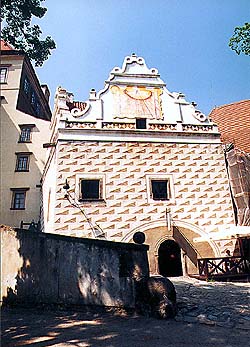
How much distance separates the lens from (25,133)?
1958 centimetres

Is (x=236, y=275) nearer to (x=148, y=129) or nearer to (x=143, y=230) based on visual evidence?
(x=143, y=230)

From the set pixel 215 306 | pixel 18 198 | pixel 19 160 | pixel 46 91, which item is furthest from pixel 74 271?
pixel 46 91

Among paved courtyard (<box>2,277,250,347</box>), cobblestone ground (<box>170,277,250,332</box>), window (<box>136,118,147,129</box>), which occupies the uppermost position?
window (<box>136,118,147,129</box>)

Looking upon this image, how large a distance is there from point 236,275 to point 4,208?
1377 cm

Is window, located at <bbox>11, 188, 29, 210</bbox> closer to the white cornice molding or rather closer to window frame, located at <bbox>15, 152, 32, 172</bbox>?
window frame, located at <bbox>15, 152, 32, 172</bbox>

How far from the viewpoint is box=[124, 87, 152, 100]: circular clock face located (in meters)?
13.8

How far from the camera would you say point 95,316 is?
5.69 metres

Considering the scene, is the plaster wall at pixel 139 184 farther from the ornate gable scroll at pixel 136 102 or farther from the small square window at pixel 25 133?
the small square window at pixel 25 133

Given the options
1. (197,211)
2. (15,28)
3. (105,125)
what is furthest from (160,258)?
(15,28)

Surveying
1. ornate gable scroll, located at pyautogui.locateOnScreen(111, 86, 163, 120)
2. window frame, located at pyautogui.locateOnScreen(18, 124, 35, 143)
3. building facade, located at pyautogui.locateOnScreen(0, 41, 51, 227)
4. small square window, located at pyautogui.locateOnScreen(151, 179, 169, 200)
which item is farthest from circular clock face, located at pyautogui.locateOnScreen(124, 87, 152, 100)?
window frame, located at pyautogui.locateOnScreen(18, 124, 35, 143)

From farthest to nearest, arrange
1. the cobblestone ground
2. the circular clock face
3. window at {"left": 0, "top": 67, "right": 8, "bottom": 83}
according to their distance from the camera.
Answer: window at {"left": 0, "top": 67, "right": 8, "bottom": 83} → the circular clock face → the cobblestone ground

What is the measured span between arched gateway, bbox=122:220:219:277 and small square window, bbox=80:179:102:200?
7.12ft

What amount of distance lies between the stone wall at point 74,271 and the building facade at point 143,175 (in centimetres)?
364

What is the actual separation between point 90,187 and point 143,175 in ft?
7.98
